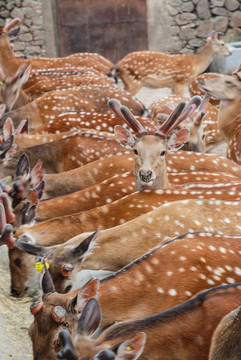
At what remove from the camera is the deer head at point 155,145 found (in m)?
4.20

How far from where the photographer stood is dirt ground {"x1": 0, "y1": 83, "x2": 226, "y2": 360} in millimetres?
3402

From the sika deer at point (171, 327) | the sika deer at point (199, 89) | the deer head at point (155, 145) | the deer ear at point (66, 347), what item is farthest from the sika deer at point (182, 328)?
the sika deer at point (199, 89)

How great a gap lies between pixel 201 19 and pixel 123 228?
1015cm

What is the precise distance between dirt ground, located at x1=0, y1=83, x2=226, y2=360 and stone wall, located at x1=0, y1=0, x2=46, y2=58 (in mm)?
9101

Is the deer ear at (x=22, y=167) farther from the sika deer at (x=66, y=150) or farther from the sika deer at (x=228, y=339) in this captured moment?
the sika deer at (x=228, y=339)

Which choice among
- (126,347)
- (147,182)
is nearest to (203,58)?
(147,182)

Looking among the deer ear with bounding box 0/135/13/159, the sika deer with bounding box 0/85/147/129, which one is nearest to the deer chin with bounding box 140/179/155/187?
the deer ear with bounding box 0/135/13/159

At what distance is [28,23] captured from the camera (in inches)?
505

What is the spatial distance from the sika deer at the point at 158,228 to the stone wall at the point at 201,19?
9.91 metres

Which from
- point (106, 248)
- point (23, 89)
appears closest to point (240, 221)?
point (106, 248)

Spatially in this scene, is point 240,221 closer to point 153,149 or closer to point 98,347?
point 153,149

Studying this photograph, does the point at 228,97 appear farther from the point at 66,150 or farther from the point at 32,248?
the point at 32,248

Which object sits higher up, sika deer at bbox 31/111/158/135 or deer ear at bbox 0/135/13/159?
deer ear at bbox 0/135/13/159

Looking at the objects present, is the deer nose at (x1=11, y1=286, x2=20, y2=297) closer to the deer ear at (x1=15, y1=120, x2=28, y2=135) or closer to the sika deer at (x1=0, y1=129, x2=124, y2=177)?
the sika deer at (x1=0, y1=129, x2=124, y2=177)
